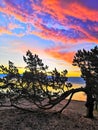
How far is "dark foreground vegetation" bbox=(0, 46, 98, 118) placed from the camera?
37.5 feet

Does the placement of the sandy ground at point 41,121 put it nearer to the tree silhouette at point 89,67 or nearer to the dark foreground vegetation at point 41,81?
the dark foreground vegetation at point 41,81

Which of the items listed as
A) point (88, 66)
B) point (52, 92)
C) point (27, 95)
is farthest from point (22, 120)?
point (88, 66)

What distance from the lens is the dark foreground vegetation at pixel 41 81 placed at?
1144 cm

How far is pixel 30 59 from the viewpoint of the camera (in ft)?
38.7

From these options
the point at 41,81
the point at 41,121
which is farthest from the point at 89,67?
the point at 41,121

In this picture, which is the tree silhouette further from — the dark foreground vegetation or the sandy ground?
the sandy ground

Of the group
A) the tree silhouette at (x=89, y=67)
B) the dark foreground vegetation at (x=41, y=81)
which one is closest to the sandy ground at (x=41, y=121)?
the dark foreground vegetation at (x=41, y=81)

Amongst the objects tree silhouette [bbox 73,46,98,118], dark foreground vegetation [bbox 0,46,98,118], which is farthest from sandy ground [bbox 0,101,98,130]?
tree silhouette [bbox 73,46,98,118]

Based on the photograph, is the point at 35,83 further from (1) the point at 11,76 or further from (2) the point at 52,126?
(2) the point at 52,126

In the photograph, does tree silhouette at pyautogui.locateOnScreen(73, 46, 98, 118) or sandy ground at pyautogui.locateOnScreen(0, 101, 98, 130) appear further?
tree silhouette at pyautogui.locateOnScreen(73, 46, 98, 118)

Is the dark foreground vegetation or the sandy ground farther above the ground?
the dark foreground vegetation

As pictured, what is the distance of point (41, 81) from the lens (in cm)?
1176

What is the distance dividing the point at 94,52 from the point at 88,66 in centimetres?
64

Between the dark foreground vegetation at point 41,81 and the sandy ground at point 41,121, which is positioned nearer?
the sandy ground at point 41,121
